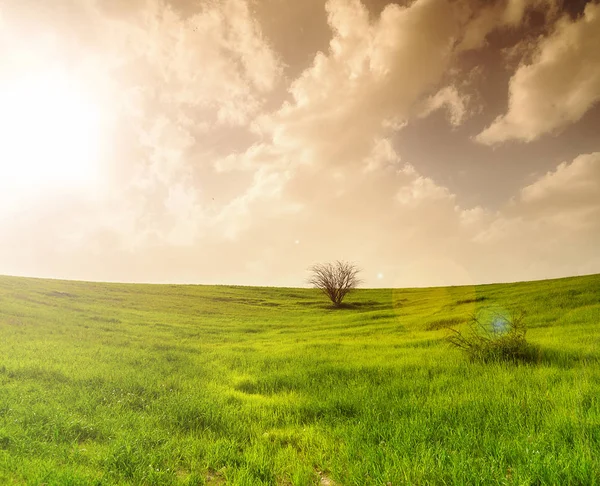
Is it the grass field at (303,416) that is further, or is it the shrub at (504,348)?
the shrub at (504,348)

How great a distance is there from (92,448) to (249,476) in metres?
3.41

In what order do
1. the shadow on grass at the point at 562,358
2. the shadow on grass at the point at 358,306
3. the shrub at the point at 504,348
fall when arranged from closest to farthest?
1. the shadow on grass at the point at 562,358
2. the shrub at the point at 504,348
3. the shadow on grass at the point at 358,306

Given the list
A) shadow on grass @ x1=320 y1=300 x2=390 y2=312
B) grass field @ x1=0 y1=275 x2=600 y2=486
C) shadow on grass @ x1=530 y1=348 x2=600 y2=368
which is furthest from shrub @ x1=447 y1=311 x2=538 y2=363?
shadow on grass @ x1=320 y1=300 x2=390 y2=312

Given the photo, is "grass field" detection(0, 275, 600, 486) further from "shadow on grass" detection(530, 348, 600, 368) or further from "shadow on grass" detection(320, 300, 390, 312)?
"shadow on grass" detection(320, 300, 390, 312)

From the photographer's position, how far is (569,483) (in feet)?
14.8

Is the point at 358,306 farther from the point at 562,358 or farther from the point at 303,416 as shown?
the point at 303,416

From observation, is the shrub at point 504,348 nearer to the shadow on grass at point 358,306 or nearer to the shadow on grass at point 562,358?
the shadow on grass at point 562,358

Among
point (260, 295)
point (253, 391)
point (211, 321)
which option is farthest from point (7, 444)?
point (260, 295)

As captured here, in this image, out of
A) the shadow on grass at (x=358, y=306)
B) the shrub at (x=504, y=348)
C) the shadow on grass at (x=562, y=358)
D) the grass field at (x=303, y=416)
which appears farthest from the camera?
the shadow on grass at (x=358, y=306)

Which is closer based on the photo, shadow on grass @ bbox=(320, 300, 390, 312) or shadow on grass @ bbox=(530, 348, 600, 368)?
shadow on grass @ bbox=(530, 348, 600, 368)

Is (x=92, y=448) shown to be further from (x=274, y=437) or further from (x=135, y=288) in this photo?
(x=135, y=288)

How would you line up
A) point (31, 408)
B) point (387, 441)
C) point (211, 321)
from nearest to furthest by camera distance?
point (387, 441), point (31, 408), point (211, 321)

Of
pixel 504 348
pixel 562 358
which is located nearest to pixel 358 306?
pixel 504 348

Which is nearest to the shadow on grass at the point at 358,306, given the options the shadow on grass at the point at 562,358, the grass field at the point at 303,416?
the grass field at the point at 303,416
